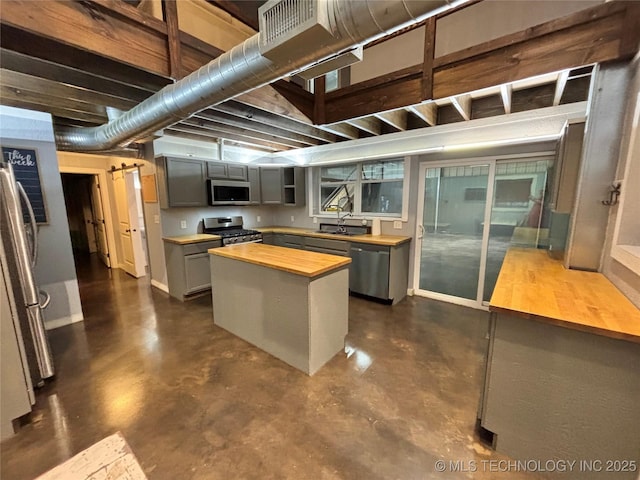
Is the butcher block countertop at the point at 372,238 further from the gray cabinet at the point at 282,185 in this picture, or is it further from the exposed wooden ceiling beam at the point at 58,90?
the exposed wooden ceiling beam at the point at 58,90

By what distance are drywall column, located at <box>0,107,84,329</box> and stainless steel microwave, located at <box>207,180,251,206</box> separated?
5.65ft

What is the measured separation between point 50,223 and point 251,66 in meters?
3.03

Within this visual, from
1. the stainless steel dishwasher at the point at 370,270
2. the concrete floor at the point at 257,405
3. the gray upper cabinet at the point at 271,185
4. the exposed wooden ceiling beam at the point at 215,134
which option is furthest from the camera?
the gray upper cabinet at the point at 271,185

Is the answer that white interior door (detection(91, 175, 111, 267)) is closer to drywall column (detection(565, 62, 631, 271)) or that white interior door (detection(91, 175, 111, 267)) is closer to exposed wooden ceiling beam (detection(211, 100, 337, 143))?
exposed wooden ceiling beam (detection(211, 100, 337, 143))

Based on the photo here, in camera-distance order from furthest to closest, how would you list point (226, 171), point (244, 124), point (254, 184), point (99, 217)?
point (99, 217) → point (254, 184) → point (226, 171) → point (244, 124)

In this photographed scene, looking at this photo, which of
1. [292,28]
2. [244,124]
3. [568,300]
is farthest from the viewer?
[244,124]

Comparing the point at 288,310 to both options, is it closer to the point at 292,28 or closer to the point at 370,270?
the point at 370,270

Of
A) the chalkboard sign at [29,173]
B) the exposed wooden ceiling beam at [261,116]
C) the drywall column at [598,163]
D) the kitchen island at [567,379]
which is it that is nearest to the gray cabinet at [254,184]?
the exposed wooden ceiling beam at [261,116]

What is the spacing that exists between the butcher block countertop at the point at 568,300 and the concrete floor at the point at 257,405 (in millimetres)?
923

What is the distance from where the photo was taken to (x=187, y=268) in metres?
3.78

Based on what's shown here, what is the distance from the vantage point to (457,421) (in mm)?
1761

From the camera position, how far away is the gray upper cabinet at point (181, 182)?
12.3 feet

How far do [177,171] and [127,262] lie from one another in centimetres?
273

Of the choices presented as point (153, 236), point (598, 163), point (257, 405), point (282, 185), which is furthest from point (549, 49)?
point (153, 236)
